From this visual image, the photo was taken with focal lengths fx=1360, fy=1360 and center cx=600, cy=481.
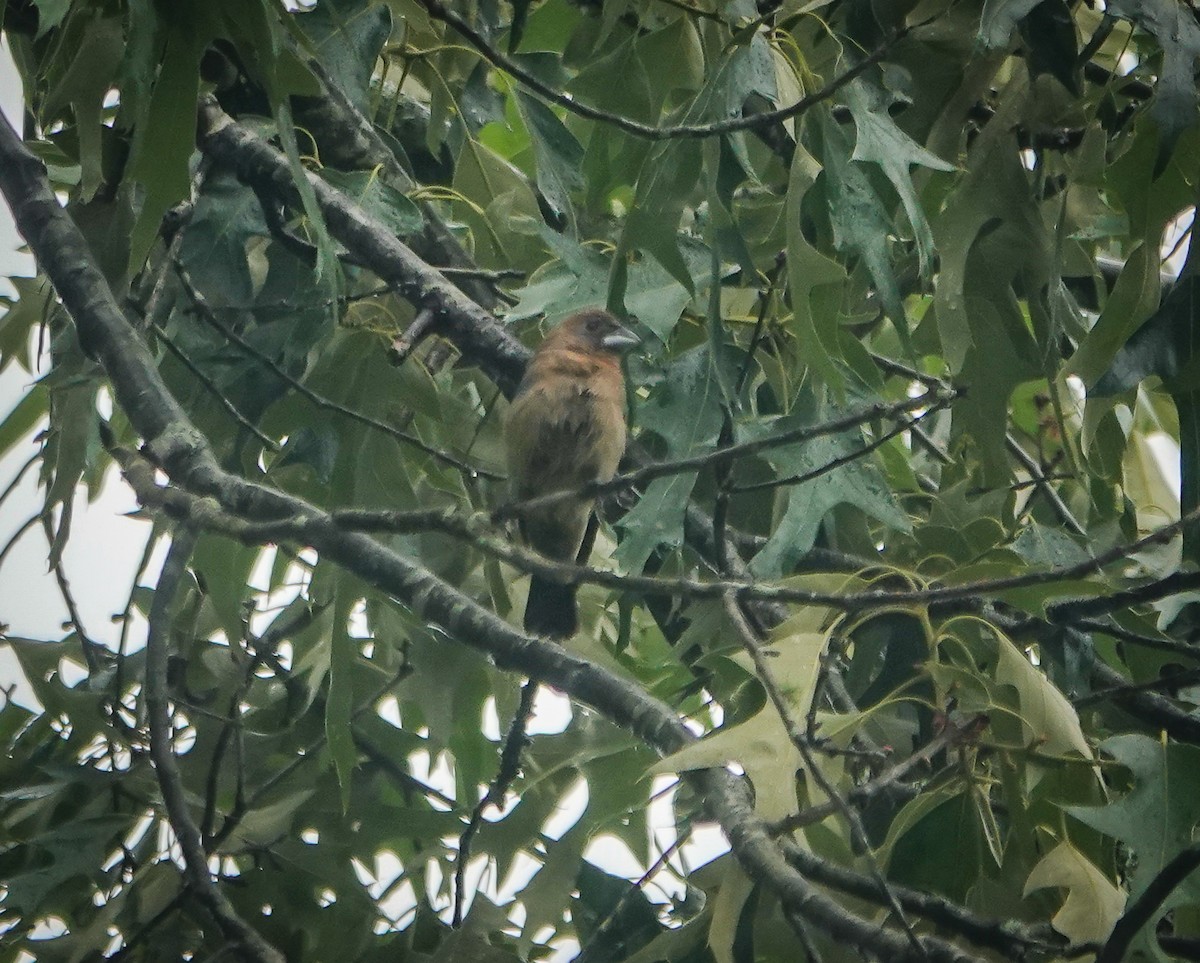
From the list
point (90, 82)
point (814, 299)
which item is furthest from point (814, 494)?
point (90, 82)

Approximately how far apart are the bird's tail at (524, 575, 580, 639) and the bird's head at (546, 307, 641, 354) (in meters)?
1.03

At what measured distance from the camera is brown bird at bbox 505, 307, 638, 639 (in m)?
4.68

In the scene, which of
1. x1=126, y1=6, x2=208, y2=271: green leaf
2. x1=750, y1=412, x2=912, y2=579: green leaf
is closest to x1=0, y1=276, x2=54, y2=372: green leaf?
x1=126, y1=6, x2=208, y2=271: green leaf

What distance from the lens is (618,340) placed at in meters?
5.38

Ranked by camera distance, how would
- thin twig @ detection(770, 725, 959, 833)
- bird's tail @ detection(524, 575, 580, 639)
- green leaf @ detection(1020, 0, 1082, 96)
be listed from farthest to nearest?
bird's tail @ detection(524, 575, 580, 639) → green leaf @ detection(1020, 0, 1082, 96) → thin twig @ detection(770, 725, 959, 833)

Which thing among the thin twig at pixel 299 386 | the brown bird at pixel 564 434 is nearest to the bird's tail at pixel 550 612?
the brown bird at pixel 564 434

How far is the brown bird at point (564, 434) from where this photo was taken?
15.3 ft

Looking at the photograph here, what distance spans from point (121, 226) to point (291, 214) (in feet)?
3.09

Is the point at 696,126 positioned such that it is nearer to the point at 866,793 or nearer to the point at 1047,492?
the point at 866,793

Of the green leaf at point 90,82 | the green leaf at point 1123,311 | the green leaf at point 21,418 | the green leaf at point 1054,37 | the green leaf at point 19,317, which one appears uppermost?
the green leaf at point 19,317

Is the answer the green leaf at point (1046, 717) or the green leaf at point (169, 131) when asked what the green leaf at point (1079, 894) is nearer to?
the green leaf at point (1046, 717)

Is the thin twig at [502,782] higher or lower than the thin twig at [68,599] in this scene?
lower

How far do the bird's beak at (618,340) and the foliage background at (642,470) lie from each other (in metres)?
0.35

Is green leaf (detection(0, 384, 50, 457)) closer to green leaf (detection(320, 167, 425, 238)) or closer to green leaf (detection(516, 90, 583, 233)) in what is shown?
green leaf (detection(320, 167, 425, 238))
